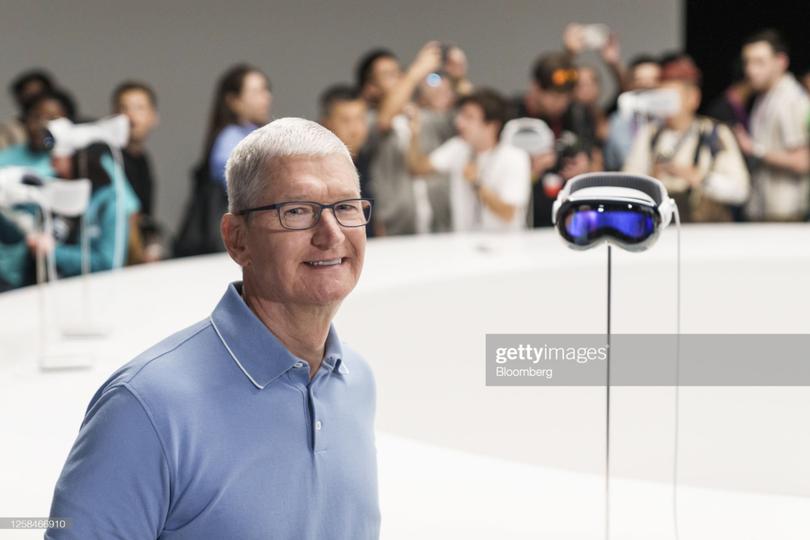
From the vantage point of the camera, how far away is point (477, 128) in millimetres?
4504

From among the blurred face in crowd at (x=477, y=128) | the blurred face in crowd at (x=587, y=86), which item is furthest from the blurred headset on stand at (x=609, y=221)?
the blurred face in crowd at (x=587, y=86)

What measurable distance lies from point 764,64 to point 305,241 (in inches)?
174

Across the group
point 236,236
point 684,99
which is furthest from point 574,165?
point 236,236

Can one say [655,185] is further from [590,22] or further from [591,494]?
[590,22]

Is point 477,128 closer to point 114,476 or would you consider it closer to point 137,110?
point 137,110

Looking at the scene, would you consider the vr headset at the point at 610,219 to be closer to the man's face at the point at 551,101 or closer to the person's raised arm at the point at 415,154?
the person's raised arm at the point at 415,154

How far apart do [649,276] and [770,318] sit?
0.43 m

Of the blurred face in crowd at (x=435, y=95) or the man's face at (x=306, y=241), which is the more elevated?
the blurred face in crowd at (x=435, y=95)

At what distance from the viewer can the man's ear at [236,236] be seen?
4.22ft

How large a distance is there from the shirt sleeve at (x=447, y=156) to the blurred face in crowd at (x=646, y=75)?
1.07 m

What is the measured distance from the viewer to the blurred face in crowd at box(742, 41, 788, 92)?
5.26 metres

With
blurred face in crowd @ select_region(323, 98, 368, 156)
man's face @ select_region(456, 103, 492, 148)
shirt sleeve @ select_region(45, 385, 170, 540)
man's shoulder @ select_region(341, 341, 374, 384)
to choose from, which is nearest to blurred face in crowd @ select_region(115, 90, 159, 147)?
blurred face in crowd @ select_region(323, 98, 368, 156)

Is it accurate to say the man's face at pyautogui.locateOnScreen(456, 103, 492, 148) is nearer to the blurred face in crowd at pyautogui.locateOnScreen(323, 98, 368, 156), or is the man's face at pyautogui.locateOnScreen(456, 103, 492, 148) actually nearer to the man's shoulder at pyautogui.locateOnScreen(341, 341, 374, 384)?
the blurred face in crowd at pyautogui.locateOnScreen(323, 98, 368, 156)

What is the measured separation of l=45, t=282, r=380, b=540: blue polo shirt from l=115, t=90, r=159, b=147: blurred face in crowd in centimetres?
355
